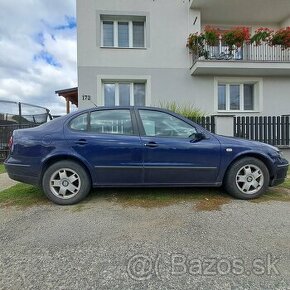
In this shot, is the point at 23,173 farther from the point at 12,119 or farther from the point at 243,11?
the point at 243,11

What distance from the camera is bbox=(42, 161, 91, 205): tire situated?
4.21 m

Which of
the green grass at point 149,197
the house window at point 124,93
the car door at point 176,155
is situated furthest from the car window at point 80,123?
the house window at point 124,93

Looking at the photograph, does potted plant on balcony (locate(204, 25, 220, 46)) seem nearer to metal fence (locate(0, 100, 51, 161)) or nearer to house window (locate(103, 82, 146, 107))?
house window (locate(103, 82, 146, 107))

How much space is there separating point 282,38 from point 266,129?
13.9 feet

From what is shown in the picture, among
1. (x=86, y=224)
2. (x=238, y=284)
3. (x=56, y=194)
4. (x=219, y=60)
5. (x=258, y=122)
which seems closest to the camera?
(x=238, y=284)

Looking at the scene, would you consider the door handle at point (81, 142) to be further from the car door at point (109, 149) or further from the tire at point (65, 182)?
the tire at point (65, 182)

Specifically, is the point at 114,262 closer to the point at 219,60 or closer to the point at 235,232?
the point at 235,232

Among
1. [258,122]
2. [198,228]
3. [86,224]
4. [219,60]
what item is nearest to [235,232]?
[198,228]

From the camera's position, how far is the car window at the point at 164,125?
446 cm

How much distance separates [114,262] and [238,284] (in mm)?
1164

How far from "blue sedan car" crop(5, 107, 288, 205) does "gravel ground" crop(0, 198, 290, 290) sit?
46cm

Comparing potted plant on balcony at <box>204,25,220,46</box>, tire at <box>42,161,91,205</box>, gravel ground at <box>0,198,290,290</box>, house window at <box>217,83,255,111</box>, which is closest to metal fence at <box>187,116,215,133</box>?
house window at <box>217,83,255,111</box>

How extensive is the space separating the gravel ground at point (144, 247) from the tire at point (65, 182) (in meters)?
0.21

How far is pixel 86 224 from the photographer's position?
137 inches
